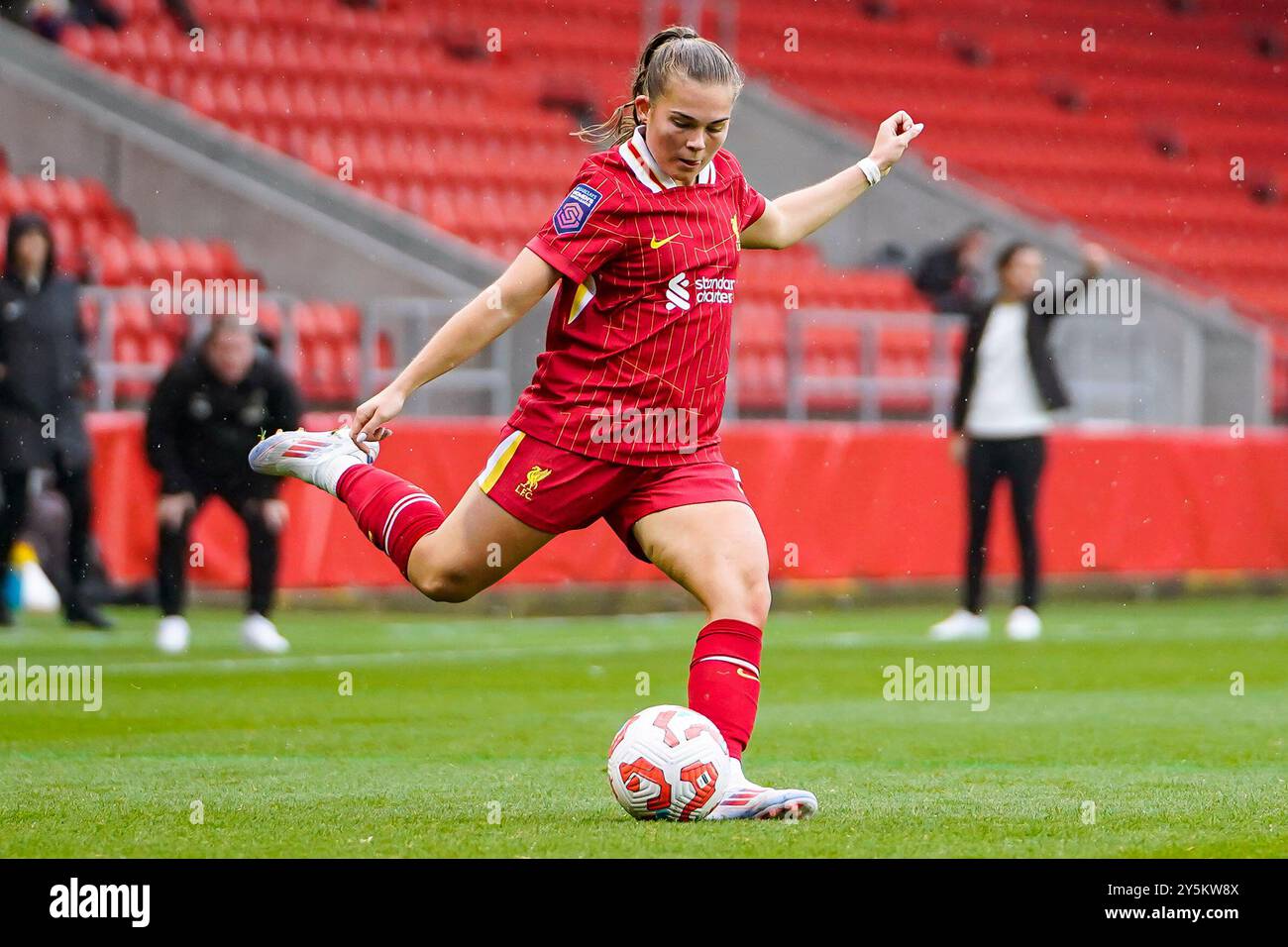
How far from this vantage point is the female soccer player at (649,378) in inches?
214

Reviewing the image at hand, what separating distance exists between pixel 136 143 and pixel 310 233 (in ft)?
4.90

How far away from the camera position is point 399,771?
6.32m

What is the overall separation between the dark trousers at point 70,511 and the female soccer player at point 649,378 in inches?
238

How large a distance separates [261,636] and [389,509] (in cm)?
449

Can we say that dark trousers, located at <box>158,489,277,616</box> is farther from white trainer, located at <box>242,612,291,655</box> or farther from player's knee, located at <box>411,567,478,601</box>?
player's knee, located at <box>411,567,478,601</box>

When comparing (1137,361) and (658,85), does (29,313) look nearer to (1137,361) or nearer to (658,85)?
(658,85)

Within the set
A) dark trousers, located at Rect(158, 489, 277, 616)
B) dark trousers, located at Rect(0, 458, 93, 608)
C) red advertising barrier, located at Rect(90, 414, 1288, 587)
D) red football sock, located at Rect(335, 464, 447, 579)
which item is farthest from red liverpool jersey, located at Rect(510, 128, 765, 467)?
red advertising barrier, located at Rect(90, 414, 1288, 587)

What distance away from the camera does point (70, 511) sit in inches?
455

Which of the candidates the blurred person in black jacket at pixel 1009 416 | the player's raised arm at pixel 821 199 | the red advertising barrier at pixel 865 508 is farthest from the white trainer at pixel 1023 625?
the player's raised arm at pixel 821 199

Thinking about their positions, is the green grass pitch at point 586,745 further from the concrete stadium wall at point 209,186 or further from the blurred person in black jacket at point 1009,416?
the concrete stadium wall at point 209,186

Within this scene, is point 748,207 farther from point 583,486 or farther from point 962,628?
point 962,628

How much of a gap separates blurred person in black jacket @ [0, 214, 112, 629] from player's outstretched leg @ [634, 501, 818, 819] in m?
6.64

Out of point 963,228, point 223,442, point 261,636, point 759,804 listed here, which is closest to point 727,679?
point 759,804
